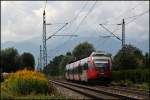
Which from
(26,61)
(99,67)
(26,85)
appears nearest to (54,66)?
(99,67)

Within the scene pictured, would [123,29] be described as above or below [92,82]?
above

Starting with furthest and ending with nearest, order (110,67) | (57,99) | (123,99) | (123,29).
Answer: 1. (123,29)
2. (110,67)
3. (123,99)
4. (57,99)

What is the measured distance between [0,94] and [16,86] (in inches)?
310

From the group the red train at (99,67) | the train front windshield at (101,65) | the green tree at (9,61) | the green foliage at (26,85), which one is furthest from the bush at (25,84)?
the train front windshield at (101,65)

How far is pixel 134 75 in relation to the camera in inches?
2320

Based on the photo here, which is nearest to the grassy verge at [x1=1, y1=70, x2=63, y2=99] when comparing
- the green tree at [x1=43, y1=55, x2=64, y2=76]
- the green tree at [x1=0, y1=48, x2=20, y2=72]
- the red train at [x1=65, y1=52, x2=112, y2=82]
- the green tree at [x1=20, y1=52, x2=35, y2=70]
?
the green tree at [x1=0, y1=48, x2=20, y2=72]

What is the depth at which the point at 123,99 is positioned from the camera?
27.4 metres

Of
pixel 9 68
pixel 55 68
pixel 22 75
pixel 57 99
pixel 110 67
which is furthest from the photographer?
pixel 55 68

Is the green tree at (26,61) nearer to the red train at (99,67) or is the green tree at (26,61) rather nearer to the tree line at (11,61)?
the tree line at (11,61)

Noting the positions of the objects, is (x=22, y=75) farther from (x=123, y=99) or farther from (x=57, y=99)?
(x=57, y=99)

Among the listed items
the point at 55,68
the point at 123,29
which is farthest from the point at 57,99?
the point at 55,68

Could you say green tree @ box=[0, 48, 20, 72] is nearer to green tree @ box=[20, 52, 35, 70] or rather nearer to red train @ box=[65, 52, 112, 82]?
green tree @ box=[20, 52, 35, 70]

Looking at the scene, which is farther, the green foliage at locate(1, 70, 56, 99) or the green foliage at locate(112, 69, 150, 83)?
the green foliage at locate(112, 69, 150, 83)

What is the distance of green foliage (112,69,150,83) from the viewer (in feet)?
181
